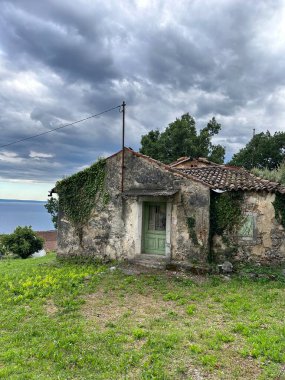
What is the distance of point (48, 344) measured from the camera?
6445 mm

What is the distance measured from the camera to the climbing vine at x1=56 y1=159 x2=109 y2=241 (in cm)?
1429

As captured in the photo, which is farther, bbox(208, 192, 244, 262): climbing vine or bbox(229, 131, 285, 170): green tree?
bbox(229, 131, 285, 170): green tree

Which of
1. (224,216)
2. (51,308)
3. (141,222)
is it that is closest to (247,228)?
(224,216)

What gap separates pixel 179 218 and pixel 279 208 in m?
4.00

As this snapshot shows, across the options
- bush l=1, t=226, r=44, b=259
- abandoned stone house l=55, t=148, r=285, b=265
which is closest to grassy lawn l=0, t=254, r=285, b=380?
abandoned stone house l=55, t=148, r=285, b=265

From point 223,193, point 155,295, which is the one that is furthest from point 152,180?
point 155,295

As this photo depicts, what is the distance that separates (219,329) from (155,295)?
2840 mm

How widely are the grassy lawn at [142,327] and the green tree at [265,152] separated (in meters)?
31.0

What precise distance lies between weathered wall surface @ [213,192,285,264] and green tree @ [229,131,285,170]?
90.5 ft

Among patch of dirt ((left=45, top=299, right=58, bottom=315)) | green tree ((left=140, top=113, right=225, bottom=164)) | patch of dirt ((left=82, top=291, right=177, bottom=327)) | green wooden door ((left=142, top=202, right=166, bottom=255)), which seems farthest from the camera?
green tree ((left=140, top=113, right=225, bottom=164))

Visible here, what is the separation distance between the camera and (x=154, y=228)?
13.7 meters

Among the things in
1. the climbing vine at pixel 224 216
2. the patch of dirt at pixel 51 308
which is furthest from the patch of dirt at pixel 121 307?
the climbing vine at pixel 224 216

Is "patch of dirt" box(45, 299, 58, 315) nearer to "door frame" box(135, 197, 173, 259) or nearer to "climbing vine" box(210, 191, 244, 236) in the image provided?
"door frame" box(135, 197, 173, 259)

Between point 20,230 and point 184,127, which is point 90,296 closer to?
point 20,230
